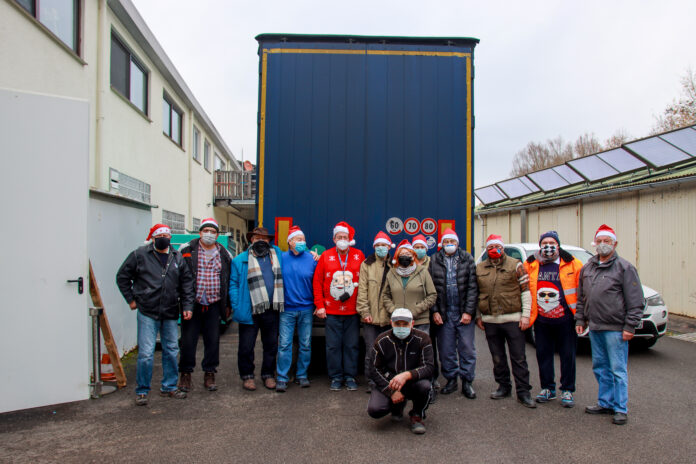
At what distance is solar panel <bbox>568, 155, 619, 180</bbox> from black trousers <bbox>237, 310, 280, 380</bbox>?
1109cm

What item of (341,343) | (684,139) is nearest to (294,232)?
(341,343)

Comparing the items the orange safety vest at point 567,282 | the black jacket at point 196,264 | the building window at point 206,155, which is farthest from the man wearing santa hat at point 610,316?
the building window at point 206,155

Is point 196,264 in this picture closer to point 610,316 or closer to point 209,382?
point 209,382

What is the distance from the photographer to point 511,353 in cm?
494

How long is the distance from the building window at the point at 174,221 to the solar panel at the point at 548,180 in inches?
470

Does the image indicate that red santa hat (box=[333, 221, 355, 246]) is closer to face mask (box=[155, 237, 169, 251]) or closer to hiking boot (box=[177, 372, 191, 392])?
face mask (box=[155, 237, 169, 251])

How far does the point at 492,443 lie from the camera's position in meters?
3.81

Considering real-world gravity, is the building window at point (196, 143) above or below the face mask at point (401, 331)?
above

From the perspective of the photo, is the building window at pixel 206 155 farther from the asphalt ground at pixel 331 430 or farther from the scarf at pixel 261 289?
the asphalt ground at pixel 331 430

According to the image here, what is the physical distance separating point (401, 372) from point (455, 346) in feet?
3.96

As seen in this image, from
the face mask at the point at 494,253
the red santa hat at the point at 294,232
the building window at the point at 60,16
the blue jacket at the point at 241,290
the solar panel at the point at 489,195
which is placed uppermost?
the building window at the point at 60,16

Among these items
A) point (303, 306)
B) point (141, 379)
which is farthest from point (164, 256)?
point (303, 306)

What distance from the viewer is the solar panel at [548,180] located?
1527cm

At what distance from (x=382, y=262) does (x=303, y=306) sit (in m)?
1.07
